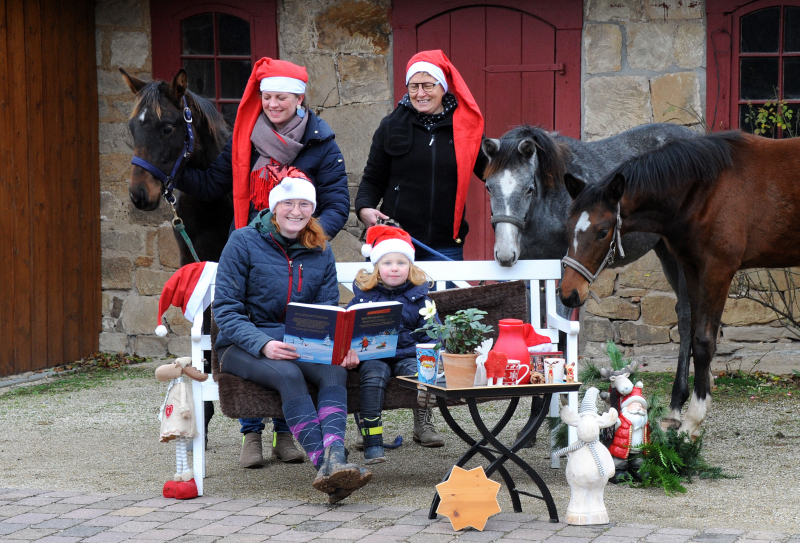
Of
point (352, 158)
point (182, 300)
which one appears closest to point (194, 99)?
point (182, 300)

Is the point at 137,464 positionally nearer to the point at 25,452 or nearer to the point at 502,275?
the point at 25,452

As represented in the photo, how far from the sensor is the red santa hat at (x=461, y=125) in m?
4.73

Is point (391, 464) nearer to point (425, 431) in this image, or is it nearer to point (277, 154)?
point (425, 431)

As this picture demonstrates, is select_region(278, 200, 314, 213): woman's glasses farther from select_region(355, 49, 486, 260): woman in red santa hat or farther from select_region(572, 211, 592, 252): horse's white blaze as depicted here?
select_region(572, 211, 592, 252): horse's white blaze

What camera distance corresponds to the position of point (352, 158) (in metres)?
7.57

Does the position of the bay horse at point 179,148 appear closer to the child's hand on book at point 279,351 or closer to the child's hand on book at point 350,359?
the child's hand on book at point 279,351

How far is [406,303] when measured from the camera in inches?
166

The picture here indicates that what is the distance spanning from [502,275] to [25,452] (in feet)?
8.97

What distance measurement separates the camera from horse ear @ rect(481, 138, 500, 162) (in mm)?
4603

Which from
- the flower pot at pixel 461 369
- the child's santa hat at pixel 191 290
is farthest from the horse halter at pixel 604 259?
the child's santa hat at pixel 191 290

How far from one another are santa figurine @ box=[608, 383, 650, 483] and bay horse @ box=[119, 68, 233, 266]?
2437mm

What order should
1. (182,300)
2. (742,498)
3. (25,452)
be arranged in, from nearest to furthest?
1. (742,498)
2. (182,300)
3. (25,452)

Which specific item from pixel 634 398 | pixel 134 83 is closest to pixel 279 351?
pixel 634 398

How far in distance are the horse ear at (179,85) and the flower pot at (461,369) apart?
232cm
